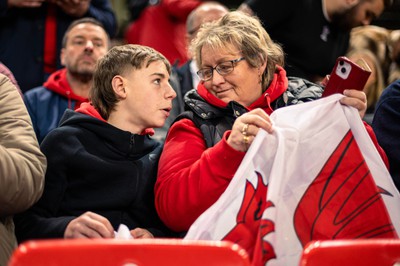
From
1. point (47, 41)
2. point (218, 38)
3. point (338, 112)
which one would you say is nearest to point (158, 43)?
point (47, 41)

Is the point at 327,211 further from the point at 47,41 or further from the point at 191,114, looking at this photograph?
the point at 47,41

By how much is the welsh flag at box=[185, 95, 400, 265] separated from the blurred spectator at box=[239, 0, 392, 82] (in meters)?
1.68

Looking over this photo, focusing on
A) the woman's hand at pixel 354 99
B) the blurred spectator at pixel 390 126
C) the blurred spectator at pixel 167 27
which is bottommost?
the blurred spectator at pixel 167 27

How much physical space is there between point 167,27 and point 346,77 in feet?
10.2

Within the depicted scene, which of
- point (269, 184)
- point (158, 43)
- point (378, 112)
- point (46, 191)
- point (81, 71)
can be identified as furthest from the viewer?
point (158, 43)

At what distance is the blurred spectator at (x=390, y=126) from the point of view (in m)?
2.94

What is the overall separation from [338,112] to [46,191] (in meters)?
1.06

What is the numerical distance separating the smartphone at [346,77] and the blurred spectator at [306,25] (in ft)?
5.06

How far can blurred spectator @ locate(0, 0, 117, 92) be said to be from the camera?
442 centimetres

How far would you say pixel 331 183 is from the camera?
2373mm

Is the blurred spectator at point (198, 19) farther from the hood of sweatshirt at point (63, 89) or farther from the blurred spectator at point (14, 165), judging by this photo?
the blurred spectator at point (14, 165)

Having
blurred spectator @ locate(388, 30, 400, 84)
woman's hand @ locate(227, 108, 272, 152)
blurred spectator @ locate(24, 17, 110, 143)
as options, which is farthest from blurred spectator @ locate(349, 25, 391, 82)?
woman's hand @ locate(227, 108, 272, 152)

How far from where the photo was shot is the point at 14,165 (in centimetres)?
232

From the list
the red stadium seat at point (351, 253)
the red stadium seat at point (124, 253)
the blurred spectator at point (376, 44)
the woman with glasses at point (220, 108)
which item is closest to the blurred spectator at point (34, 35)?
the woman with glasses at point (220, 108)
